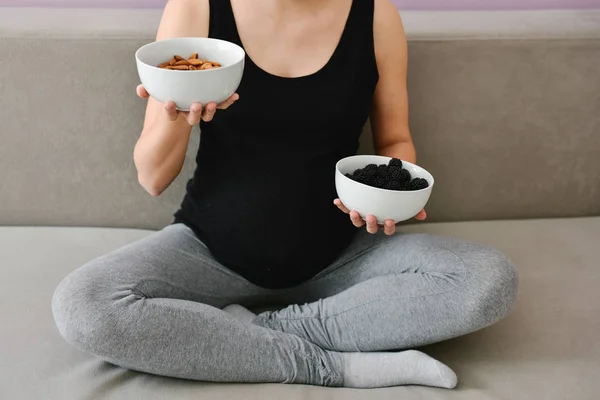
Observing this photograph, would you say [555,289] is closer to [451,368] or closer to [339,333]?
[451,368]

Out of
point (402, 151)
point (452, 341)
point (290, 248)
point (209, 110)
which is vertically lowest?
point (452, 341)

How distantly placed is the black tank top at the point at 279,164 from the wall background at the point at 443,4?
0.39m

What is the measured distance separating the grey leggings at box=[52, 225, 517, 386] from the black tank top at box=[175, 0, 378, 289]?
0.06 meters

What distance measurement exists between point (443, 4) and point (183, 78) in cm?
88

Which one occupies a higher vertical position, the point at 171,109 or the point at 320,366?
the point at 171,109

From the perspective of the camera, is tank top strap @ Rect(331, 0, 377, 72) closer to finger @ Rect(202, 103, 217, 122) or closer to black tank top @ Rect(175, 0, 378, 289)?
black tank top @ Rect(175, 0, 378, 289)

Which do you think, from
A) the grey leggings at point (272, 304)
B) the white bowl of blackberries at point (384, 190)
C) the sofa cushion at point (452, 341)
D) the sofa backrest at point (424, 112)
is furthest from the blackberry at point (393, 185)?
the sofa backrest at point (424, 112)

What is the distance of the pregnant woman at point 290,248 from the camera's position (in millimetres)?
1117

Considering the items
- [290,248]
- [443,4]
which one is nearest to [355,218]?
[290,248]

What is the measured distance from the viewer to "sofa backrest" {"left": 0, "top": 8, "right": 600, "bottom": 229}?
140cm

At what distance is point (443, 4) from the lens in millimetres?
1623

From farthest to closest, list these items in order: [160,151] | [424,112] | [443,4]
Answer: [443,4], [424,112], [160,151]

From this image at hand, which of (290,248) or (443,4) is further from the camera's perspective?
(443,4)

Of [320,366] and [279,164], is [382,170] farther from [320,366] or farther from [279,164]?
[320,366]
